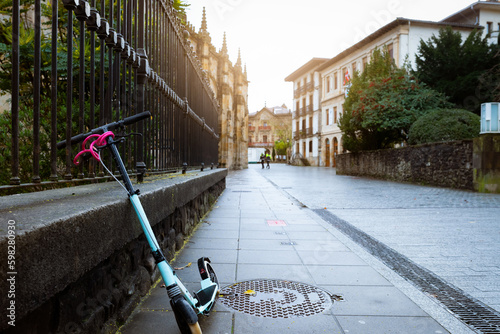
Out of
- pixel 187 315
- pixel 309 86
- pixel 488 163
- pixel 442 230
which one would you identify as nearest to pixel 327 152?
pixel 309 86

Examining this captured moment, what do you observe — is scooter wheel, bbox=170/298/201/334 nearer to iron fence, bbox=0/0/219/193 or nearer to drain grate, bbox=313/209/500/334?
iron fence, bbox=0/0/219/193

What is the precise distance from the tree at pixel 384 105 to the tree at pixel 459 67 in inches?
102

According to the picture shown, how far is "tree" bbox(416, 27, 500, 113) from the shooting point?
22.7 meters

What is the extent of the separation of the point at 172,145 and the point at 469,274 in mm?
3957

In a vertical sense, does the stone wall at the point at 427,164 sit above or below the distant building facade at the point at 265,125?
below

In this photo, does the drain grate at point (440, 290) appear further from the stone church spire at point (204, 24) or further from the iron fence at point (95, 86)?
the stone church spire at point (204, 24)

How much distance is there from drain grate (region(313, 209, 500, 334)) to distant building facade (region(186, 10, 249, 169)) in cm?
2042

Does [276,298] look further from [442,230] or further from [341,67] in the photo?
[341,67]

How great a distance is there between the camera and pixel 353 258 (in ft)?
13.2

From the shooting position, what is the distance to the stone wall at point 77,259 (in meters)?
1.30

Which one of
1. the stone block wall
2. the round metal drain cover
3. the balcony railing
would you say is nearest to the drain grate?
the round metal drain cover

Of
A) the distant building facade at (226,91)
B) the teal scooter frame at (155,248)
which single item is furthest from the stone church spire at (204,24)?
the teal scooter frame at (155,248)

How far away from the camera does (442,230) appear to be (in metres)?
5.59

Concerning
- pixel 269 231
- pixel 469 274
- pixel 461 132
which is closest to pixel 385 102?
pixel 461 132
